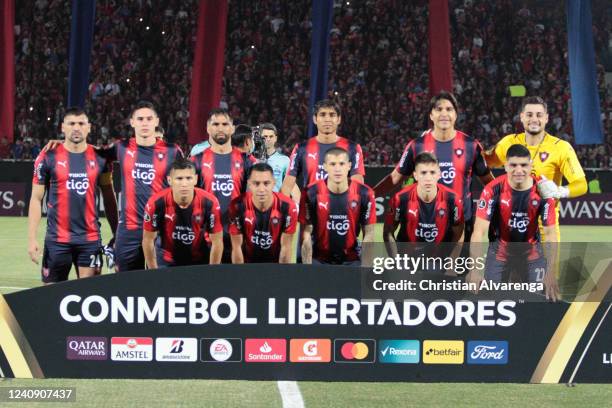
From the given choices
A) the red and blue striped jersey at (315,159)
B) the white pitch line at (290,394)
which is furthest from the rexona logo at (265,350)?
the red and blue striped jersey at (315,159)

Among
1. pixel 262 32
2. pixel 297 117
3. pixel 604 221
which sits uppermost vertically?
pixel 262 32

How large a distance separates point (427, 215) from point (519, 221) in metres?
0.71

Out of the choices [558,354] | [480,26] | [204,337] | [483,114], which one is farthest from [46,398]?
[480,26]

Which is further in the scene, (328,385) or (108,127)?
(108,127)

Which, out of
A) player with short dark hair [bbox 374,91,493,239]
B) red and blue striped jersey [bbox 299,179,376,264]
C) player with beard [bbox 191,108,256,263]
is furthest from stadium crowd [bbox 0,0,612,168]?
red and blue striped jersey [bbox 299,179,376,264]

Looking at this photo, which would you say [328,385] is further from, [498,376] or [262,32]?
[262,32]

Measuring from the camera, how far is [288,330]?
5750 mm

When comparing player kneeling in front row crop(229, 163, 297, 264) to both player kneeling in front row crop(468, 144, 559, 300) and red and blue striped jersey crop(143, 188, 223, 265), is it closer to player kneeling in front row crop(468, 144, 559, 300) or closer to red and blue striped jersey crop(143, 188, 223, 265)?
red and blue striped jersey crop(143, 188, 223, 265)

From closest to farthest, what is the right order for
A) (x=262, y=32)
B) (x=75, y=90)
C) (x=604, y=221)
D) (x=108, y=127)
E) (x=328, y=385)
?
(x=328, y=385), (x=75, y=90), (x=604, y=221), (x=108, y=127), (x=262, y=32)

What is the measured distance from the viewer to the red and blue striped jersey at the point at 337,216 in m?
7.59

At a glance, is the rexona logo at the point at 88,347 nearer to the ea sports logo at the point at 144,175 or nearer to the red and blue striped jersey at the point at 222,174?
the ea sports logo at the point at 144,175

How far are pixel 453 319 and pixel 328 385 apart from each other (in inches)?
41.4

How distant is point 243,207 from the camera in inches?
297

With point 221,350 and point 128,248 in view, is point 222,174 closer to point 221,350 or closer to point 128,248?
point 128,248
